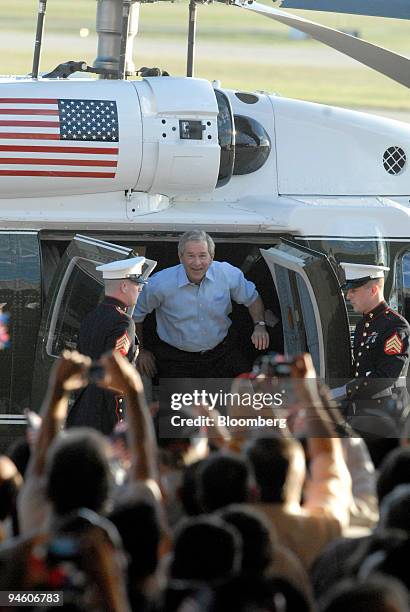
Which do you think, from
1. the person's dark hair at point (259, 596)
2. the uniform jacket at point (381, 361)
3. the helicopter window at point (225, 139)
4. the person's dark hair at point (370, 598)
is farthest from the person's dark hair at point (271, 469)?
the helicopter window at point (225, 139)

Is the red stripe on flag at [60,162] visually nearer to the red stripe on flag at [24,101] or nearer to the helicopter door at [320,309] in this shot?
the red stripe on flag at [24,101]

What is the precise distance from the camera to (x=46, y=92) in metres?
7.84

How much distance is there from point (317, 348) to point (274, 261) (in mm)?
614

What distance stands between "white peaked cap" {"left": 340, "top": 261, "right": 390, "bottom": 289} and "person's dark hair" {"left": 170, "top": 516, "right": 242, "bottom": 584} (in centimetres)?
458

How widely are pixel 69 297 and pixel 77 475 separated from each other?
440cm

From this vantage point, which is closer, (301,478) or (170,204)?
(301,478)

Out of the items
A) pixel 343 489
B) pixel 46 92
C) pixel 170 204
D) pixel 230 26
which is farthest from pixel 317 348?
pixel 230 26

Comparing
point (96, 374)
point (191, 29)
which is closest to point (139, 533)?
point (96, 374)

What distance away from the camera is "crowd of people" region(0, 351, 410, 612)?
10.6 feet

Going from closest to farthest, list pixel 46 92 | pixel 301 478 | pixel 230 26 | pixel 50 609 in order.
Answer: pixel 50 609
pixel 301 478
pixel 46 92
pixel 230 26

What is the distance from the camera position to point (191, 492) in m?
4.06

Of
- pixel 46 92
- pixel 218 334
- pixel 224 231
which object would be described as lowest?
pixel 218 334

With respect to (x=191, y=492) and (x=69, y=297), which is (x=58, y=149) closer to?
(x=69, y=297)

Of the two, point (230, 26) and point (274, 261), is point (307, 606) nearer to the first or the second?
point (274, 261)
